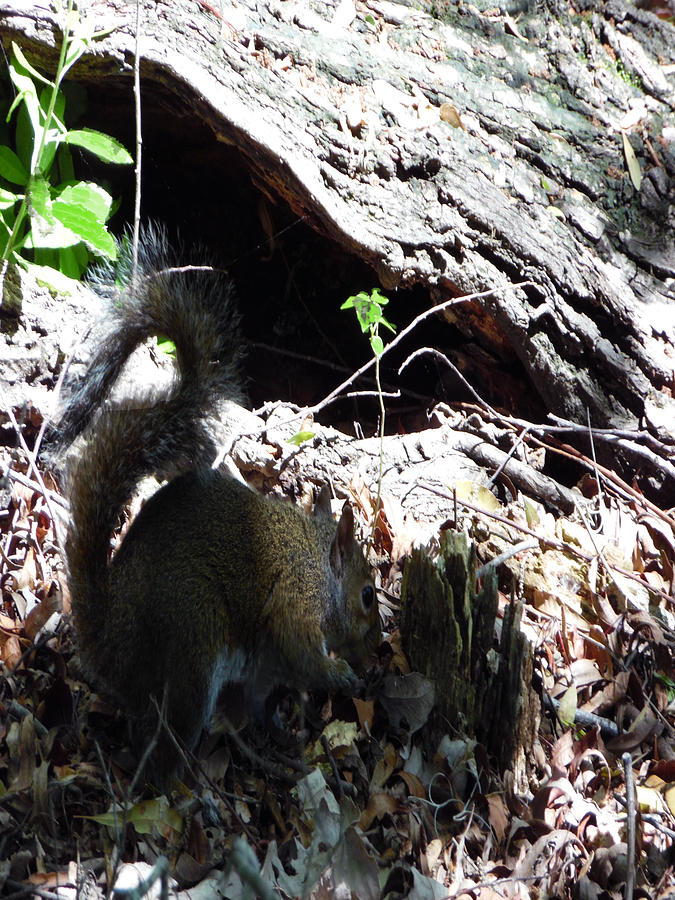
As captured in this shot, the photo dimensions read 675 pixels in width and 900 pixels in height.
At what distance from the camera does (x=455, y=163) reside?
3.60m

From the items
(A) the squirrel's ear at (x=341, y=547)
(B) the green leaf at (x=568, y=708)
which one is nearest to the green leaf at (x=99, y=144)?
(A) the squirrel's ear at (x=341, y=547)

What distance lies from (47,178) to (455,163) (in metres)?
1.71

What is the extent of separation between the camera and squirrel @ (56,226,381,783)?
2.20 metres

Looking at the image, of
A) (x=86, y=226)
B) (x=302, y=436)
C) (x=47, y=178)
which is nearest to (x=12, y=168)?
(x=47, y=178)

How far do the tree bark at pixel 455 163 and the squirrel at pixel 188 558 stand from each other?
859mm

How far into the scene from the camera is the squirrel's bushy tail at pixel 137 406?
2.21 m

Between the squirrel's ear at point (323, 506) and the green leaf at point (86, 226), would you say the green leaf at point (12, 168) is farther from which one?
the squirrel's ear at point (323, 506)

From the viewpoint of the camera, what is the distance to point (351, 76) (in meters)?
3.62

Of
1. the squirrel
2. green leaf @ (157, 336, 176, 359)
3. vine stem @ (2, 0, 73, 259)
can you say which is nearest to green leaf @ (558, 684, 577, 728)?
the squirrel

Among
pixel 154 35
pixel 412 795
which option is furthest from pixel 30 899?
pixel 154 35

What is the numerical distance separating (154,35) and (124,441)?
5.78ft

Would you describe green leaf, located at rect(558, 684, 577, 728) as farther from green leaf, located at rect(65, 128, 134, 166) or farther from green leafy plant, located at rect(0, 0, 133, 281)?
green leaf, located at rect(65, 128, 134, 166)

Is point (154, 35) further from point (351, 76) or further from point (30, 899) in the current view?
point (30, 899)

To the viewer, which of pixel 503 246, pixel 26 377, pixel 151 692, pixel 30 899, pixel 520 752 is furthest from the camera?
pixel 503 246
